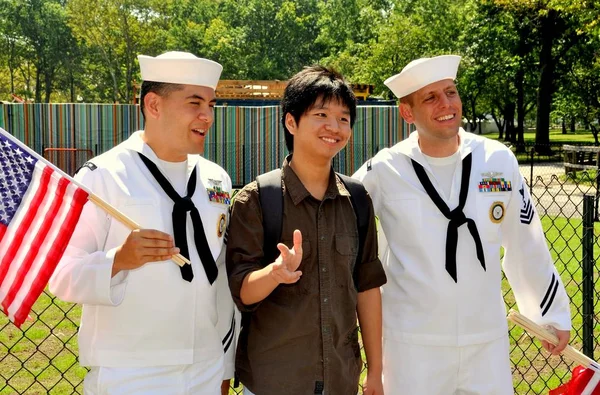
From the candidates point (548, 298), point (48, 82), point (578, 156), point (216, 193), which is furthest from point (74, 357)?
point (48, 82)

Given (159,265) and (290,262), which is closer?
(290,262)

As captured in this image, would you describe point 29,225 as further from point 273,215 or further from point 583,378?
point 583,378

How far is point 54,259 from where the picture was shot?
8.37ft

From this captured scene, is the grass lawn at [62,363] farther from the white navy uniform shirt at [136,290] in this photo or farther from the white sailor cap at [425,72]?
the white sailor cap at [425,72]

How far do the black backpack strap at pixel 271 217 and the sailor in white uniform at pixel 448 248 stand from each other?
640 mm

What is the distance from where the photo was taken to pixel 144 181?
9.25ft

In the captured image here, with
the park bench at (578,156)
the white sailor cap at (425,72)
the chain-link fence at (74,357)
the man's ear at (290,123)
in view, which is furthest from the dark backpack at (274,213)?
the park bench at (578,156)

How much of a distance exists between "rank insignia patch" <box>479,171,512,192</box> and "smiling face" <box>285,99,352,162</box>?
2.42 feet

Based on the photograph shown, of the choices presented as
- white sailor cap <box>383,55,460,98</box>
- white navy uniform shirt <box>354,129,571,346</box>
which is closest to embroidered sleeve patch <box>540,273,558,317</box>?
white navy uniform shirt <box>354,129,571,346</box>

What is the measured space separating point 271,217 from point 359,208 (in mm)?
372

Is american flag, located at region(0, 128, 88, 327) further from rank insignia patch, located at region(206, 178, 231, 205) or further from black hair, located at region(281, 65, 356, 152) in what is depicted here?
black hair, located at region(281, 65, 356, 152)

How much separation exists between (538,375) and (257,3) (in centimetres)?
5085

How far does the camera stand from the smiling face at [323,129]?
2.85m

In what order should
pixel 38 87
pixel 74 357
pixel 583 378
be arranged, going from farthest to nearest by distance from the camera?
1. pixel 38 87
2. pixel 74 357
3. pixel 583 378
